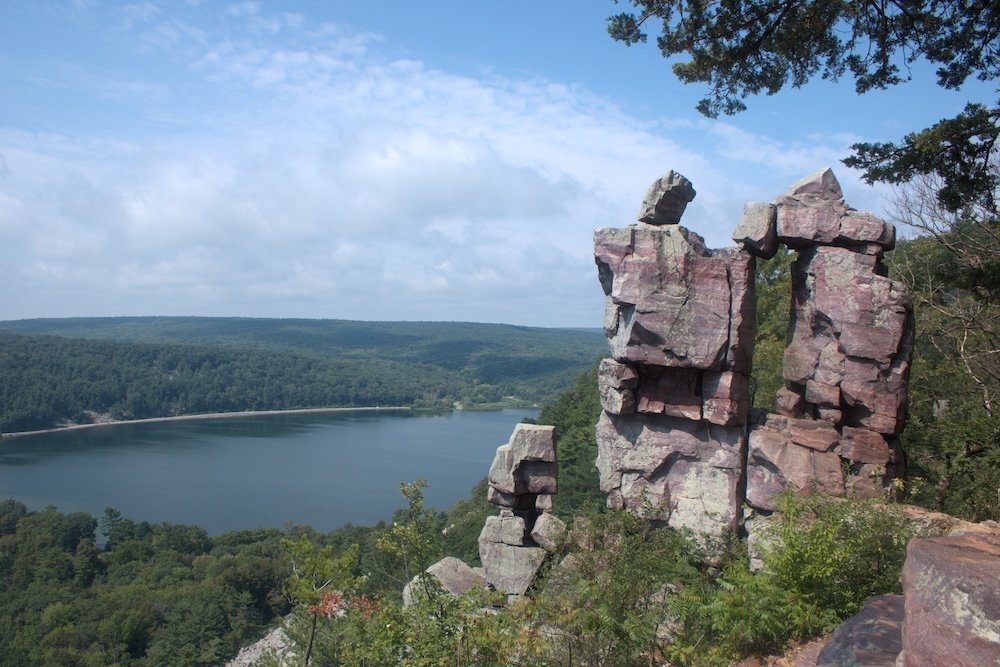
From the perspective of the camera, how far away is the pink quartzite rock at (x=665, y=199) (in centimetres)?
1084

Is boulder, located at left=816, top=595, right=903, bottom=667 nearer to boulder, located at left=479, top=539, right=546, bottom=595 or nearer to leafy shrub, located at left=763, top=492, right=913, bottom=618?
leafy shrub, located at left=763, top=492, right=913, bottom=618

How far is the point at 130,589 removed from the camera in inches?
1420

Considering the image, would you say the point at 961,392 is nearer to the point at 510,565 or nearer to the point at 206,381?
the point at 510,565

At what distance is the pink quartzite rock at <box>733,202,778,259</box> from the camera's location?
10.1 m

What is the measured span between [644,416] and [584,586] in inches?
161

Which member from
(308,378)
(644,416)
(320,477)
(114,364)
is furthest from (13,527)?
(308,378)

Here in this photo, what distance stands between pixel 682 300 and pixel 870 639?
5.94 m

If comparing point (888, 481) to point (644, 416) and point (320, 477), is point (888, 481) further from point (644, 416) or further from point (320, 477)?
point (320, 477)

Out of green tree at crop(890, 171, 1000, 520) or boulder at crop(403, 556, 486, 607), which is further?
boulder at crop(403, 556, 486, 607)

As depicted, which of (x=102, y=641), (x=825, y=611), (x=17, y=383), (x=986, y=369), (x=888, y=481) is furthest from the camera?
(x=17, y=383)

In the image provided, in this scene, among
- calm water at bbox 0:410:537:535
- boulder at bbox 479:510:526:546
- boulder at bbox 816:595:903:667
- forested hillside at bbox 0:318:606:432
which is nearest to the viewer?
boulder at bbox 816:595:903:667

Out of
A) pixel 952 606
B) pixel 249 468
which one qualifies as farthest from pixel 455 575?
pixel 249 468

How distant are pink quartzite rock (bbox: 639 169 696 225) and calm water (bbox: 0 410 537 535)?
3299cm

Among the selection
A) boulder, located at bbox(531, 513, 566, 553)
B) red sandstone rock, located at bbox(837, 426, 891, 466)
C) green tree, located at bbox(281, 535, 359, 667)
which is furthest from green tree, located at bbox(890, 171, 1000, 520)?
green tree, located at bbox(281, 535, 359, 667)
